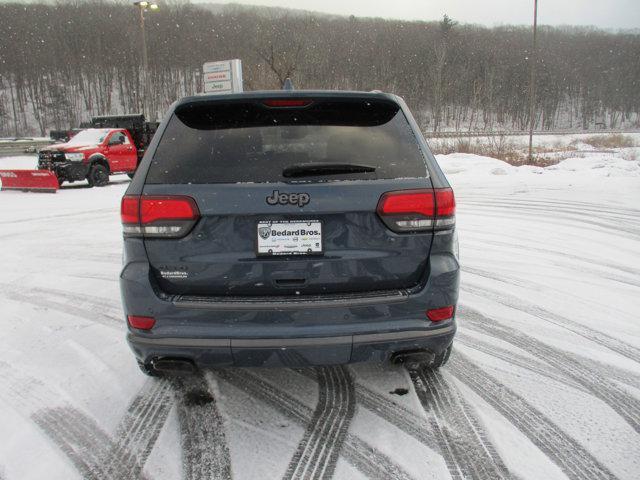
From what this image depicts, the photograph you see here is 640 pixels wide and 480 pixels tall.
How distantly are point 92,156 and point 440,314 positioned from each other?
48.0 feet

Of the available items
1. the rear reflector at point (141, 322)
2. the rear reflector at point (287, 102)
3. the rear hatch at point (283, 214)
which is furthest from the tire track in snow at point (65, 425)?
the rear reflector at point (287, 102)

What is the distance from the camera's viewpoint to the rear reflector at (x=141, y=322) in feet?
7.30

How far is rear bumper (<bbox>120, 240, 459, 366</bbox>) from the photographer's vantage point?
2.14 meters

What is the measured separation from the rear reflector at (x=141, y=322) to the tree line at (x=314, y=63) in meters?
68.5

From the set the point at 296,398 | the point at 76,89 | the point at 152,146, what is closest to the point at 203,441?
the point at 296,398

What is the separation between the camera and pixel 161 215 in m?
2.19

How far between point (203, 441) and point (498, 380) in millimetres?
1839

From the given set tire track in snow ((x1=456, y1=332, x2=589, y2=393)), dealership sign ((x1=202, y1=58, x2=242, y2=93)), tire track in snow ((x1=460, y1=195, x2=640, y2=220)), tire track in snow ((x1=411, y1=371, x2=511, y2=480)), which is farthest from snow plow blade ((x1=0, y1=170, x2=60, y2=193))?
dealership sign ((x1=202, y1=58, x2=242, y2=93))

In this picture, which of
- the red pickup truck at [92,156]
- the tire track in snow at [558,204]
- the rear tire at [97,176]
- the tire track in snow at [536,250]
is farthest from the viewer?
the rear tire at [97,176]

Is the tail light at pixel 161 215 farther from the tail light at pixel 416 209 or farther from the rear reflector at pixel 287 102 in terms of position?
the tail light at pixel 416 209

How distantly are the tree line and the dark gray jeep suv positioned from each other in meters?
68.3

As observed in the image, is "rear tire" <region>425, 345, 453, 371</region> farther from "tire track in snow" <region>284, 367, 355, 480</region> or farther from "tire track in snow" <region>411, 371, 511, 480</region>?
"tire track in snow" <region>284, 367, 355, 480</region>

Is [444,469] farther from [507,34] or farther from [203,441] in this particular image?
[507,34]

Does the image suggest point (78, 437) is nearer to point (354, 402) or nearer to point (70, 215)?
point (354, 402)
